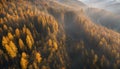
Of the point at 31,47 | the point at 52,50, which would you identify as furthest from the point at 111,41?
the point at 31,47

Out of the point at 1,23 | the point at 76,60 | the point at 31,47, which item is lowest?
the point at 76,60

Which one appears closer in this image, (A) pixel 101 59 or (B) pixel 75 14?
(A) pixel 101 59

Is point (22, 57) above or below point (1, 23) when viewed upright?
below

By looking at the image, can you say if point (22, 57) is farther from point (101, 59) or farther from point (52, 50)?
point (101, 59)

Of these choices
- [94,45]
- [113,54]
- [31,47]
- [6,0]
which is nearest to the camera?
[31,47]

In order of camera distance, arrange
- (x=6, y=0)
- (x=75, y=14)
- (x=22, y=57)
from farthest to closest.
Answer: (x=75, y=14) → (x=6, y=0) → (x=22, y=57)

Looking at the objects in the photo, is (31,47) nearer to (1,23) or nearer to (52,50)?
(52,50)

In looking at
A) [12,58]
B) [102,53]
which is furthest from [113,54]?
[12,58]
